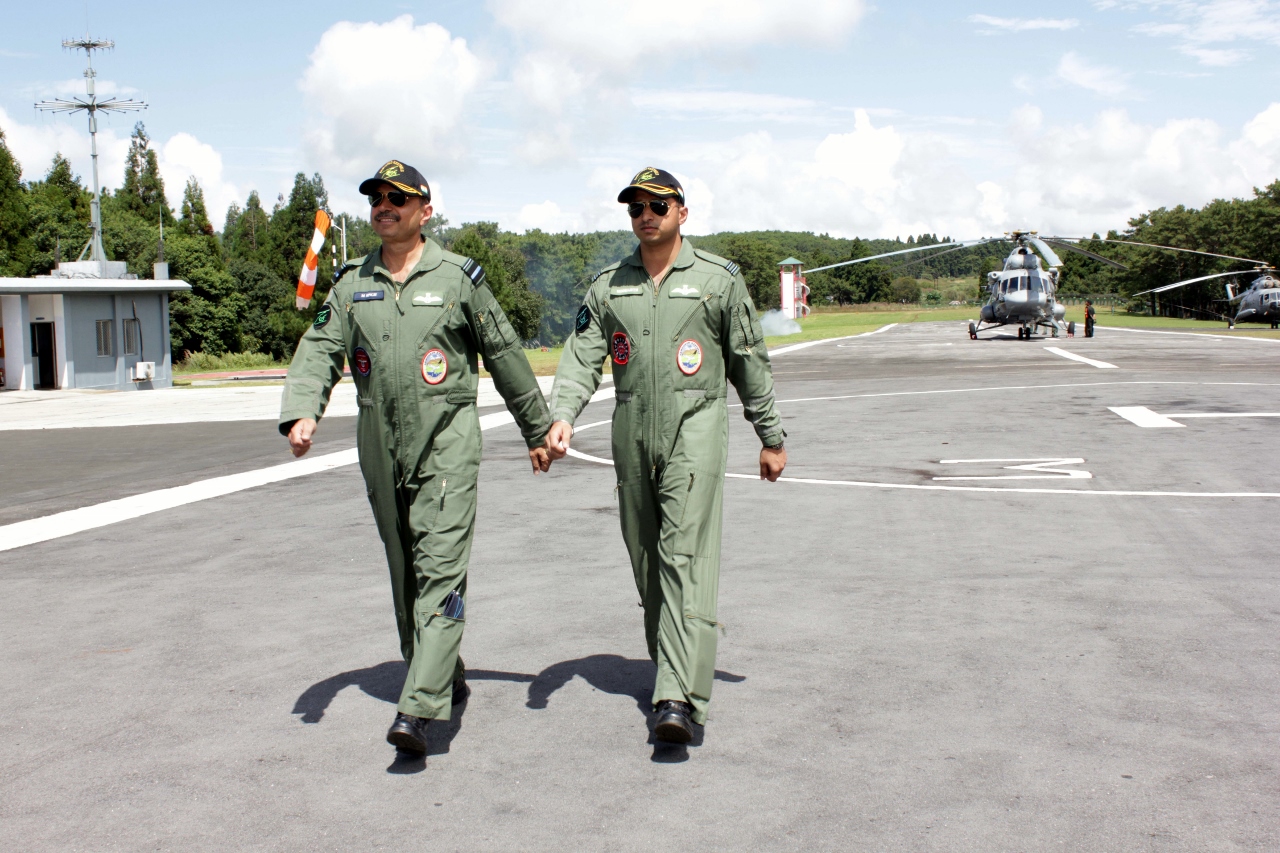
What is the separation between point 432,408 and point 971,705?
246 cm

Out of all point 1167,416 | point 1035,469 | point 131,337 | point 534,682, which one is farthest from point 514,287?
point 534,682

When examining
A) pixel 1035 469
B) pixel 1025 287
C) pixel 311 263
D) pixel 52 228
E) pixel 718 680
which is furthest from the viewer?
pixel 52 228

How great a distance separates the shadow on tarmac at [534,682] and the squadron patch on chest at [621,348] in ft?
4.73

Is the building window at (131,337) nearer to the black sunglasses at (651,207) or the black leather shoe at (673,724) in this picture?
the black sunglasses at (651,207)

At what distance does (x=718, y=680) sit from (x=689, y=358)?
1.50 meters

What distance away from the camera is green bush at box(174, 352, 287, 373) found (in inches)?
2650

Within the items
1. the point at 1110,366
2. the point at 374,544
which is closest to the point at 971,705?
the point at 374,544

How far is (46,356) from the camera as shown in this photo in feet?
116

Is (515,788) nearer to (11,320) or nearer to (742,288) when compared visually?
(742,288)

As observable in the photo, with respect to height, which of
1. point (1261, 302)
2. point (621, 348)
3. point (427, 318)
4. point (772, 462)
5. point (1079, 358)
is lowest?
point (1079, 358)

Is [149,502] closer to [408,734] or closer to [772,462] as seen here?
[408,734]

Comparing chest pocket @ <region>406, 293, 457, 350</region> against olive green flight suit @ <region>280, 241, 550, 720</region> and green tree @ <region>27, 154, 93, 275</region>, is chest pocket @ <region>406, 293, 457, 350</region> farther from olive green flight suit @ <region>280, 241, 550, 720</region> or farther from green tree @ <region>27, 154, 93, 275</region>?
green tree @ <region>27, 154, 93, 275</region>

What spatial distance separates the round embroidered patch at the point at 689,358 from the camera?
456 centimetres

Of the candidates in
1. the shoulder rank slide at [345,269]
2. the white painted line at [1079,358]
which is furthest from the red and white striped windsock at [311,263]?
the shoulder rank slide at [345,269]
